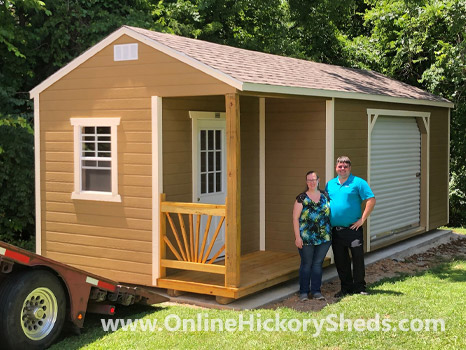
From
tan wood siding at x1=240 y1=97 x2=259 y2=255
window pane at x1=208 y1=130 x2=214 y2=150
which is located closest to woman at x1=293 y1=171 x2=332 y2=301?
window pane at x1=208 y1=130 x2=214 y2=150

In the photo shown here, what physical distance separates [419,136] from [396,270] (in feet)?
12.7

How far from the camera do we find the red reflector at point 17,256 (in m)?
6.03

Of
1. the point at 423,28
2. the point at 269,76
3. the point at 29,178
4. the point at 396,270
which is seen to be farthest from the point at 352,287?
the point at 423,28

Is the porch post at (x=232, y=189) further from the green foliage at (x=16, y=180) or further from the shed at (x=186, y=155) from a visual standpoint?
the green foliage at (x=16, y=180)

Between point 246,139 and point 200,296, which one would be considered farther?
point 246,139

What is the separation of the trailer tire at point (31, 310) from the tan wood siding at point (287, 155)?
4.57m

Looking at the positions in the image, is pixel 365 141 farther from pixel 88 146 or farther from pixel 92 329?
pixel 92 329

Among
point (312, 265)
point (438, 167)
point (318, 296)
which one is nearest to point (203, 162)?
point (312, 265)

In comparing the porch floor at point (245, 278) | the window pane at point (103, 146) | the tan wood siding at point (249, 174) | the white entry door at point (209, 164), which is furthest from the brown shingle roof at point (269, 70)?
the porch floor at point (245, 278)

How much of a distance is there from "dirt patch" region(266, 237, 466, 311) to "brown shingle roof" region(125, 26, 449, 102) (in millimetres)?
2802

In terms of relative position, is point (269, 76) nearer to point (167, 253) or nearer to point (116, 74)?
point (116, 74)

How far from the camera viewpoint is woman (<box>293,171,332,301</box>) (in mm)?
8195

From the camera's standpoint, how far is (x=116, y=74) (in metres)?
9.01

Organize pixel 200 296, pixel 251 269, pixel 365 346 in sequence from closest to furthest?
pixel 365 346 < pixel 200 296 < pixel 251 269
